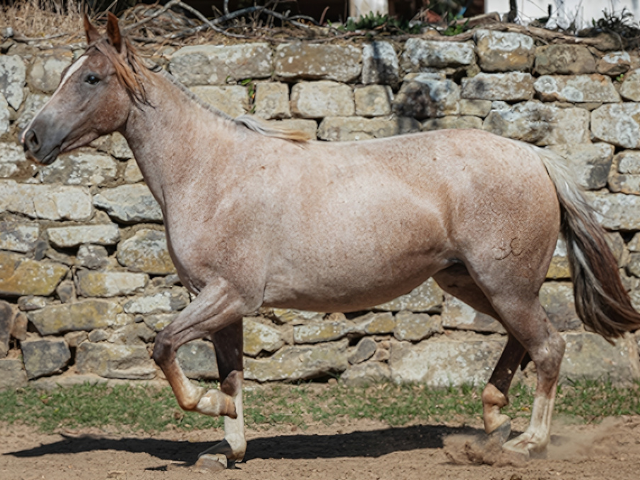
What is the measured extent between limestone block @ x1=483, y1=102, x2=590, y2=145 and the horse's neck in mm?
2680

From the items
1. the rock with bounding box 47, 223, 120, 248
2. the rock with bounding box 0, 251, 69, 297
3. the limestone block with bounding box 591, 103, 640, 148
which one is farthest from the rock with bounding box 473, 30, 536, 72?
the rock with bounding box 0, 251, 69, 297

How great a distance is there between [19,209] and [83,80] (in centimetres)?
238

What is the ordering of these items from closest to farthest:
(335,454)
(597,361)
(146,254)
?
(335,454) → (597,361) → (146,254)

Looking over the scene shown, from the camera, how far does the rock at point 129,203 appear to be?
538cm

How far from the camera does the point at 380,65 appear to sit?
17.9 feet

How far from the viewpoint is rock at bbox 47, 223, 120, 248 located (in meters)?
5.38

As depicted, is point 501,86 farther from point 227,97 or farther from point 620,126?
point 227,97

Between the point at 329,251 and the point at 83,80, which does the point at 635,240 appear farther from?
the point at 83,80

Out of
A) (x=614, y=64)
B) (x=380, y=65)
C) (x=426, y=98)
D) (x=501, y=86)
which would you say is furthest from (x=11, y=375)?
(x=614, y=64)

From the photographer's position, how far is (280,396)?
17.1ft

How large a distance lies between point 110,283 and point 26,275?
665 millimetres

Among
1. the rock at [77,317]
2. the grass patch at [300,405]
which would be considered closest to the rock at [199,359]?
the grass patch at [300,405]

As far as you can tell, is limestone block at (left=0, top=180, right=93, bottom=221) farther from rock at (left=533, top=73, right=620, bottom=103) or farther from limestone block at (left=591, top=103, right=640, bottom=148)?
limestone block at (left=591, top=103, right=640, bottom=148)

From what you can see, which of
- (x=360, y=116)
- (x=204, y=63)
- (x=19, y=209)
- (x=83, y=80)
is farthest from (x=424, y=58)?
(x=19, y=209)
